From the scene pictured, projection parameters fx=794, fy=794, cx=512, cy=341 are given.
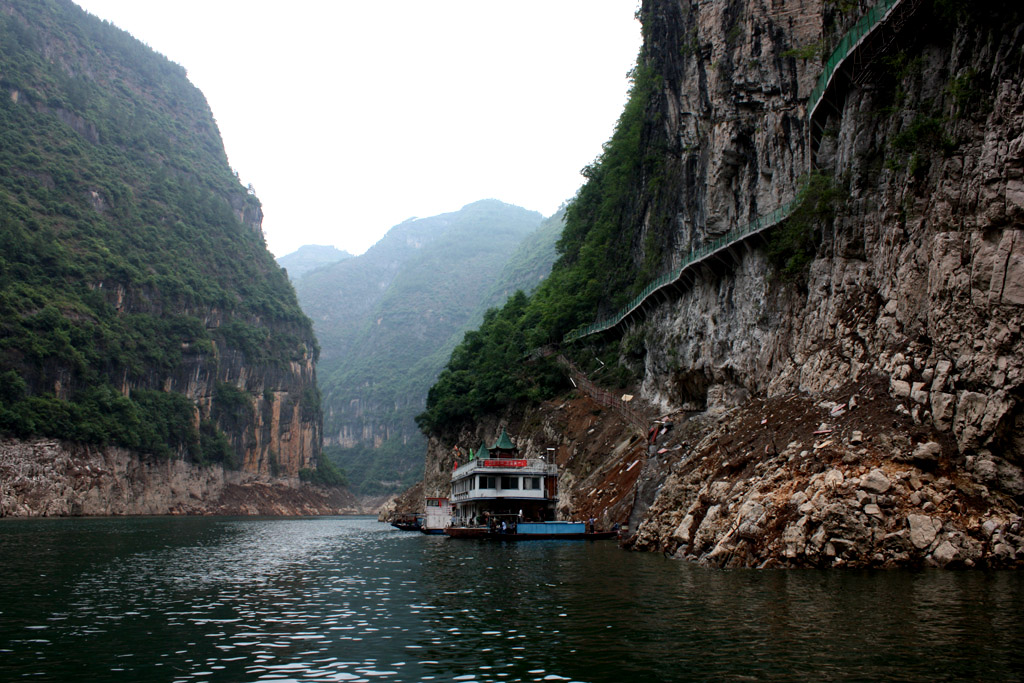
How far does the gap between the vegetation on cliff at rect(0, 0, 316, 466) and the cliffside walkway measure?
3665 inches

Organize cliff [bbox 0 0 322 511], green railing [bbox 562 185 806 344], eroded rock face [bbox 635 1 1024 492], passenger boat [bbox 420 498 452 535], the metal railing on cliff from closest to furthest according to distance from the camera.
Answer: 1. eroded rock face [bbox 635 1 1024 492]
2. green railing [bbox 562 185 806 344]
3. the metal railing on cliff
4. passenger boat [bbox 420 498 452 535]
5. cliff [bbox 0 0 322 511]

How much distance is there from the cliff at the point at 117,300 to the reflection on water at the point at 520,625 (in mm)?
93637

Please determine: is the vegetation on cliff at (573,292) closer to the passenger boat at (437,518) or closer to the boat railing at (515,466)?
the passenger boat at (437,518)

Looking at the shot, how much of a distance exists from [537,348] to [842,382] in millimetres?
49638

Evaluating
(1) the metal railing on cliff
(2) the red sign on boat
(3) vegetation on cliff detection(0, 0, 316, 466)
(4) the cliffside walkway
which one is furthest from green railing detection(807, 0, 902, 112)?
(3) vegetation on cliff detection(0, 0, 316, 466)

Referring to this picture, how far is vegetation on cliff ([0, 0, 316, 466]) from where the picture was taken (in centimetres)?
11569

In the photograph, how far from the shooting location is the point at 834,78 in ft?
125

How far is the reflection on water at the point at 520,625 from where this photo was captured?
A: 13758mm

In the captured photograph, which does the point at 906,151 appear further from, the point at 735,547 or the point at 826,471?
the point at 735,547

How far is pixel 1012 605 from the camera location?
17375mm

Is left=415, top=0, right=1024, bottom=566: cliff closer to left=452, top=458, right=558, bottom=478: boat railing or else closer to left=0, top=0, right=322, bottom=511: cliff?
left=452, top=458, right=558, bottom=478: boat railing

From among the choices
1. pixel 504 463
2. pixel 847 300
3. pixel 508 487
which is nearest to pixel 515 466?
pixel 504 463

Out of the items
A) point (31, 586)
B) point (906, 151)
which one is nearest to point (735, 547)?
point (906, 151)

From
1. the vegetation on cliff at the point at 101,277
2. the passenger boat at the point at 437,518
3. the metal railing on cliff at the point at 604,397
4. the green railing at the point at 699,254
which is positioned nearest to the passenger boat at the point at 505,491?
the passenger boat at the point at 437,518
